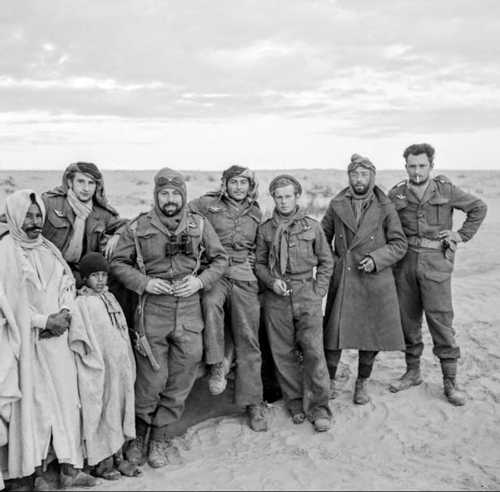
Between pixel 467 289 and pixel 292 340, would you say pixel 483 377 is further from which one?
pixel 467 289

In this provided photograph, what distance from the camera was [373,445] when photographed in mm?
5734

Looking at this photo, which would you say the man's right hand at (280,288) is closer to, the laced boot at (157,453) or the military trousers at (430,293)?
the military trousers at (430,293)

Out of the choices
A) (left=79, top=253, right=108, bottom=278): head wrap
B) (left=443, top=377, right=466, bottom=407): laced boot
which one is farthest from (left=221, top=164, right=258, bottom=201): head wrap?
(left=443, top=377, right=466, bottom=407): laced boot

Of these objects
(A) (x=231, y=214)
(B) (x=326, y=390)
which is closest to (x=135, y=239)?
(A) (x=231, y=214)

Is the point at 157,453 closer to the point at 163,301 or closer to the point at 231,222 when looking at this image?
the point at 163,301

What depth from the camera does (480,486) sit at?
16.4ft

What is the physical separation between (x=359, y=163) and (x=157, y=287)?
227 centimetres

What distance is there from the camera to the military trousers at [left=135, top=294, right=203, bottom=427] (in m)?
5.39

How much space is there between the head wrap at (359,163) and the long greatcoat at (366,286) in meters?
0.25

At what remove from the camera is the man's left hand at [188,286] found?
536 cm

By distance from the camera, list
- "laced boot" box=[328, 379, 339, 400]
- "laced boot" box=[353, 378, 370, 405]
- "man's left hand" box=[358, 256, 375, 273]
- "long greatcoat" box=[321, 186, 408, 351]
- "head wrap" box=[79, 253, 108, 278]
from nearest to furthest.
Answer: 1. "head wrap" box=[79, 253, 108, 278]
2. "man's left hand" box=[358, 256, 375, 273]
3. "long greatcoat" box=[321, 186, 408, 351]
4. "laced boot" box=[353, 378, 370, 405]
5. "laced boot" box=[328, 379, 339, 400]

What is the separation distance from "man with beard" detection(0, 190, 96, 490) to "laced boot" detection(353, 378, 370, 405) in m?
2.78

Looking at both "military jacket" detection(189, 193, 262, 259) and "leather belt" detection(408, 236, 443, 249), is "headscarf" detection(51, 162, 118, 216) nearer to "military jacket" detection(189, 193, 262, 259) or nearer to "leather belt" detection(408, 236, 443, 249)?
"military jacket" detection(189, 193, 262, 259)

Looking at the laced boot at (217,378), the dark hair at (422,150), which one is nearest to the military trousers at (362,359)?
the laced boot at (217,378)
